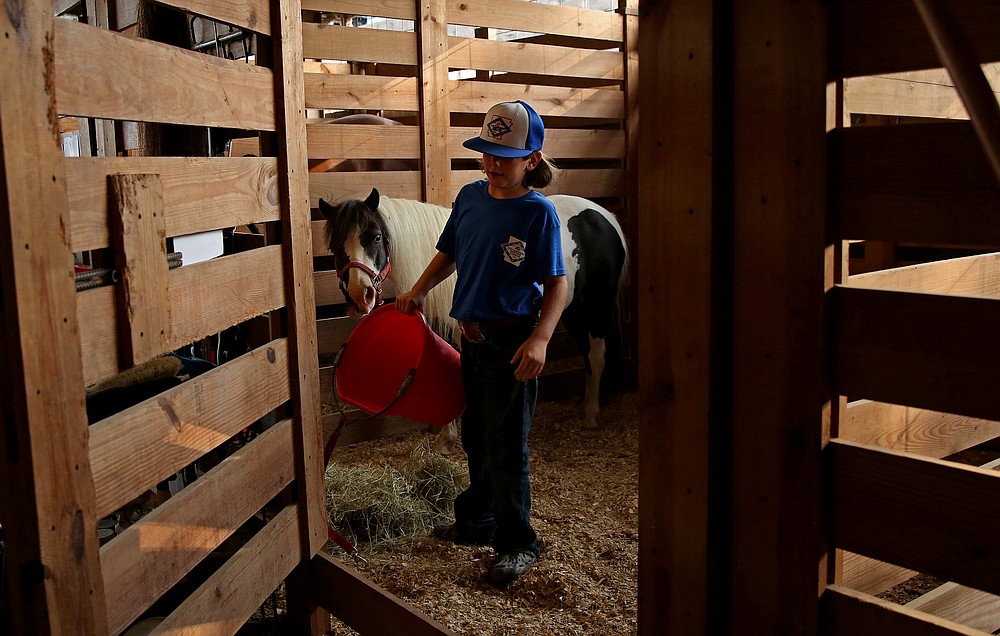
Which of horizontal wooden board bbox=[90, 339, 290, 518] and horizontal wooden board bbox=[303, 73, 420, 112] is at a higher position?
horizontal wooden board bbox=[303, 73, 420, 112]

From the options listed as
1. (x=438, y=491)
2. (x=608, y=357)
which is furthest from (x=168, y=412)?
(x=608, y=357)

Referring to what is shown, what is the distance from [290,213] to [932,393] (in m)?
1.88

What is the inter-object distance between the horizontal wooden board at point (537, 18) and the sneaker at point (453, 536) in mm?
3066

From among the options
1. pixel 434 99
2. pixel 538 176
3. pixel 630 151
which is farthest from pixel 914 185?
pixel 630 151

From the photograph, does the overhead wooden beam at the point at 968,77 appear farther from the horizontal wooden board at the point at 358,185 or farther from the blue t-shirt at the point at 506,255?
the horizontal wooden board at the point at 358,185

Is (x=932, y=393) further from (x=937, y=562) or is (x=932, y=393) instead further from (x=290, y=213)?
(x=290, y=213)

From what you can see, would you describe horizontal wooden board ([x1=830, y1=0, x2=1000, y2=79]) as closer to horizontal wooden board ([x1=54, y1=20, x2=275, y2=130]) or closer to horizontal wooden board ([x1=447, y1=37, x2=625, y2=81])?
horizontal wooden board ([x1=54, y1=20, x2=275, y2=130])

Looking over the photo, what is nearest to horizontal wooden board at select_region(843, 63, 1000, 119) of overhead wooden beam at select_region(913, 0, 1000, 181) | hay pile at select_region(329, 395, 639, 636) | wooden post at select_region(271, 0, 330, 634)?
overhead wooden beam at select_region(913, 0, 1000, 181)

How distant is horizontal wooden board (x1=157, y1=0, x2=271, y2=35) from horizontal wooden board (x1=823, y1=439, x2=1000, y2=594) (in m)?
1.72

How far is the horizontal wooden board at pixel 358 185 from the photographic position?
4.78 meters

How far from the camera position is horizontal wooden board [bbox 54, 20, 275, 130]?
5.00 ft

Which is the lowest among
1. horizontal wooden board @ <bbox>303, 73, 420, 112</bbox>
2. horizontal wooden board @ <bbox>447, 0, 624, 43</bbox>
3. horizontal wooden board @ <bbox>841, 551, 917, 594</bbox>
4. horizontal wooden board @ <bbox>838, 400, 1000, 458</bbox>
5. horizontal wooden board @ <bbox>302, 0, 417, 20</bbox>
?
horizontal wooden board @ <bbox>841, 551, 917, 594</bbox>

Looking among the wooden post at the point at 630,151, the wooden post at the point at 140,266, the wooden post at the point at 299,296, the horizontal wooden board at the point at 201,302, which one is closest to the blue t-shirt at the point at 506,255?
the wooden post at the point at 299,296

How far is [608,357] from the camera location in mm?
5598
